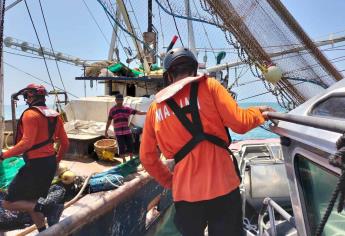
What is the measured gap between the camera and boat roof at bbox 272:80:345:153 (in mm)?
1499

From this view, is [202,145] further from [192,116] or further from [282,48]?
[282,48]

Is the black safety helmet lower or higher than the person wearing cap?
higher

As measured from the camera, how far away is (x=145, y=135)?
2.56m

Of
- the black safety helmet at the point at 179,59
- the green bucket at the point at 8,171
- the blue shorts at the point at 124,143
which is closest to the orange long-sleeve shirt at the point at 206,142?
the black safety helmet at the point at 179,59

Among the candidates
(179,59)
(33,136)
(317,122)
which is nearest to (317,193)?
(317,122)

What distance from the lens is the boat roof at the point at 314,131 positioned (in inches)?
59.0

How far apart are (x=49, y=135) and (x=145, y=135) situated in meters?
2.26

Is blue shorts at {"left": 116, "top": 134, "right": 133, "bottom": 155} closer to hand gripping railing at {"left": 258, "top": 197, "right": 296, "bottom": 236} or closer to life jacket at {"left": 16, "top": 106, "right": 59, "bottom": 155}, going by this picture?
life jacket at {"left": 16, "top": 106, "right": 59, "bottom": 155}

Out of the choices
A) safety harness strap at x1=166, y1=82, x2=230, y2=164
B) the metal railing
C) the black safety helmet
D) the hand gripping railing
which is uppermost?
the black safety helmet

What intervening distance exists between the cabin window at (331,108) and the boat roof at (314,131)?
0.02 metres

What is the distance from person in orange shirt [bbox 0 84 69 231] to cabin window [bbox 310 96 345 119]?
3.24 metres

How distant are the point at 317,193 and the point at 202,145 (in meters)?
0.70

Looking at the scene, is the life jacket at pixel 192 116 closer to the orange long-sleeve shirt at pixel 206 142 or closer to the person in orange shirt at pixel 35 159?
the orange long-sleeve shirt at pixel 206 142

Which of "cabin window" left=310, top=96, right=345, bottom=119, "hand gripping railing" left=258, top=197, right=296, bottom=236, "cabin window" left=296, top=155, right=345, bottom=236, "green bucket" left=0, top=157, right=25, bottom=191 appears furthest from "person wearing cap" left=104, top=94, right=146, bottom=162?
"cabin window" left=310, top=96, right=345, bottom=119
